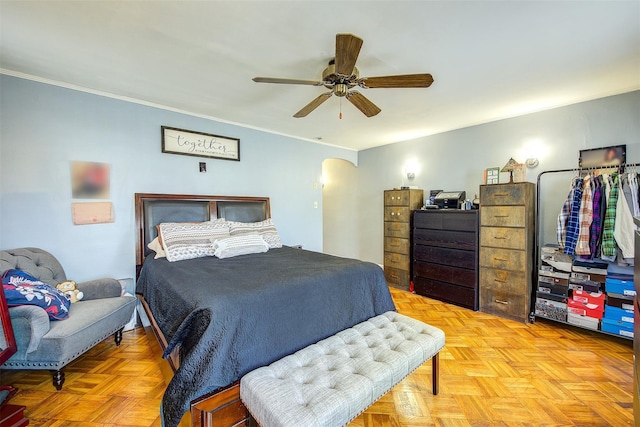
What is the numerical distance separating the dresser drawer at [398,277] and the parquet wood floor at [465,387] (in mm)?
1470

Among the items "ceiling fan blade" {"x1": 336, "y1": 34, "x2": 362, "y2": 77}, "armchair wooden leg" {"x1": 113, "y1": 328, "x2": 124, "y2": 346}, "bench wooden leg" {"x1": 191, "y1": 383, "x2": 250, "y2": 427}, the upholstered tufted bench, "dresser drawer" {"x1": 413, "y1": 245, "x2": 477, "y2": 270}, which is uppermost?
"ceiling fan blade" {"x1": 336, "y1": 34, "x2": 362, "y2": 77}

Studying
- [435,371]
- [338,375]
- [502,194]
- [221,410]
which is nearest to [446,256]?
[502,194]

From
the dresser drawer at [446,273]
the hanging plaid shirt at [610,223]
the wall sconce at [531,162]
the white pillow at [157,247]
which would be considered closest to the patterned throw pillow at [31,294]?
the white pillow at [157,247]

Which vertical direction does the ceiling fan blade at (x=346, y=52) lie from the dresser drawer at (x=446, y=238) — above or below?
above

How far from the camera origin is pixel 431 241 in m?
3.69

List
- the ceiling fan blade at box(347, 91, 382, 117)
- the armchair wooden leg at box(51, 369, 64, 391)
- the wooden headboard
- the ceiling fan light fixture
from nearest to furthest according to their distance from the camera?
the armchair wooden leg at box(51, 369, 64, 391) → the ceiling fan light fixture → the ceiling fan blade at box(347, 91, 382, 117) → the wooden headboard

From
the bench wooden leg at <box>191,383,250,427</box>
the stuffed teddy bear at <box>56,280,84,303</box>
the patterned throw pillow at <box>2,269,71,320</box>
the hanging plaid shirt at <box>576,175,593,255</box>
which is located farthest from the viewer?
the hanging plaid shirt at <box>576,175,593,255</box>

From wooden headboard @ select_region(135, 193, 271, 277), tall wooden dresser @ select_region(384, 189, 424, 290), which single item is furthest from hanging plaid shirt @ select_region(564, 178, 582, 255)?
wooden headboard @ select_region(135, 193, 271, 277)

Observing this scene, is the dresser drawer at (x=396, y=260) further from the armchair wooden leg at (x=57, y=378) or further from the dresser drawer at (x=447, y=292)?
the armchair wooden leg at (x=57, y=378)

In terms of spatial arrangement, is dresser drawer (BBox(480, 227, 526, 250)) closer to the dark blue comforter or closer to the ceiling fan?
the dark blue comforter

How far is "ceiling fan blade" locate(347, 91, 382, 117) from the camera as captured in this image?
205 cm

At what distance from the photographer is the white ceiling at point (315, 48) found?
5.03 feet

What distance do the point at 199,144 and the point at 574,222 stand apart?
420 centimetres

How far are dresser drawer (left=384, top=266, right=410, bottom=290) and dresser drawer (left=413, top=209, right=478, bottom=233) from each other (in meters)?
0.80
